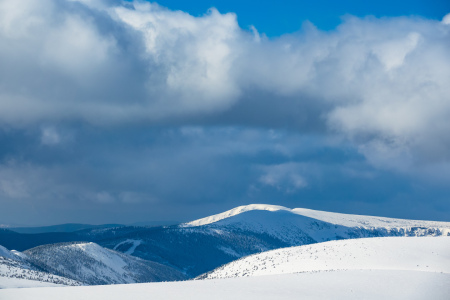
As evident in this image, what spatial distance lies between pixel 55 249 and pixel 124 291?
149 metres

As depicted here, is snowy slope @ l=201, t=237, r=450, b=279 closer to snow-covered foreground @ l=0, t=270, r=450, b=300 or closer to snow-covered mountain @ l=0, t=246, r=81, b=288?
snow-covered foreground @ l=0, t=270, r=450, b=300

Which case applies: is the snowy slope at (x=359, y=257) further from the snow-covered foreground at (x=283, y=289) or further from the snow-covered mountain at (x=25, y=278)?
the snow-covered mountain at (x=25, y=278)

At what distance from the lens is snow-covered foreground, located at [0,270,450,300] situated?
4797 centimetres

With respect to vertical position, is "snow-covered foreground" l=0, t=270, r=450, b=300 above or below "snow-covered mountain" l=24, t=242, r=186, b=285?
below

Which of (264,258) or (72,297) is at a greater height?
(264,258)

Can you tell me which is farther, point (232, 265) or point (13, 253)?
point (13, 253)

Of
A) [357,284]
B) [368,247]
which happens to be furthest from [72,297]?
[368,247]

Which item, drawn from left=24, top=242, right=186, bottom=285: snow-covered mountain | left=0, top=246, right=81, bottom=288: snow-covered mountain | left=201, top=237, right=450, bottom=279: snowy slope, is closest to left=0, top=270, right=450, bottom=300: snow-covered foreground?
left=0, top=246, right=81, bottom=288: snow-covered mountain

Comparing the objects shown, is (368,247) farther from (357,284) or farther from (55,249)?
(55,249)

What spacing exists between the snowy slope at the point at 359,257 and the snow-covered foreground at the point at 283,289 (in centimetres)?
1682

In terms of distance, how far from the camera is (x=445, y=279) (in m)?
58.3

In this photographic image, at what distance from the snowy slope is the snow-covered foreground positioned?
16818mm

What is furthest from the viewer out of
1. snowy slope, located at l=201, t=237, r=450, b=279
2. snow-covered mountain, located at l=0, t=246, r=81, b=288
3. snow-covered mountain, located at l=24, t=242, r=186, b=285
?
snow-covered mountain, located at l=24, t=242, r=186, b=285

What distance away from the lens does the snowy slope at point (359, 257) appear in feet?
257
